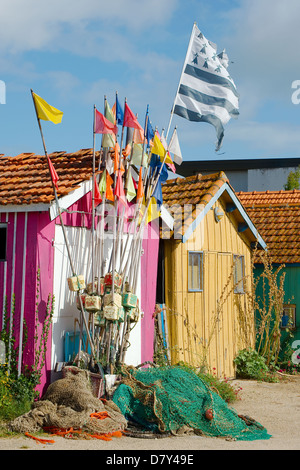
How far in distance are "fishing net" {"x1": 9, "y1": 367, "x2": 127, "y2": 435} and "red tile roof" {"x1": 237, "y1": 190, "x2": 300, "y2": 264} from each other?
27.8 ft

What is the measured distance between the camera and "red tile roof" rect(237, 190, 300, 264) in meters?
16.1

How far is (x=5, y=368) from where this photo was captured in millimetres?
9156

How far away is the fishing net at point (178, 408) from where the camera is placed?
8344 mm

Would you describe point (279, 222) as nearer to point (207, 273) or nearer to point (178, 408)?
point (207, 273)

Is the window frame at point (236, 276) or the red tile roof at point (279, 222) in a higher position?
the red tile roof at point (279, 222)

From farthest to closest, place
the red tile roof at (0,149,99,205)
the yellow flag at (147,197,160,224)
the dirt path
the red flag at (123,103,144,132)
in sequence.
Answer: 1. the yellow flag at (147,197,160,224)
2. the red flag at (123,103,144,132)
3. the red tile roof at (0,149,99,205)
4. the dirt path

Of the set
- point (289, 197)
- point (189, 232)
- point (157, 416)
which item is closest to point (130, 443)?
point (157, 416)

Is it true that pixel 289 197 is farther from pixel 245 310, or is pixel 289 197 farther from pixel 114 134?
pixel 114 134

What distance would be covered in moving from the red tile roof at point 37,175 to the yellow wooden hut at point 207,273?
254 centimetres

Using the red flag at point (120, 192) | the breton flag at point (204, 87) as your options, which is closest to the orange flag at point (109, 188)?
the red flag at point (120, 192)

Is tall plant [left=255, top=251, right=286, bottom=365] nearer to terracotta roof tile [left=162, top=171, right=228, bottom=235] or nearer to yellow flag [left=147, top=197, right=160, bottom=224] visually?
terracotta roof tile [left=162, top=171, right=228, bottom=235]

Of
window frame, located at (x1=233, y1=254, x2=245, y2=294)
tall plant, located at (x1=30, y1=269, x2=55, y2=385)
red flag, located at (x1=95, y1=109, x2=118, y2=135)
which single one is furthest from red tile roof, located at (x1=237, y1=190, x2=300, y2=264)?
tall plant, located at (x1=30, y1=269, x2=55, y2=385)

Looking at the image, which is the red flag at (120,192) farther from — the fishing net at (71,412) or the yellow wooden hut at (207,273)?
the fishing net at (71,412)

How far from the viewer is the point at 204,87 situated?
11.5 m
